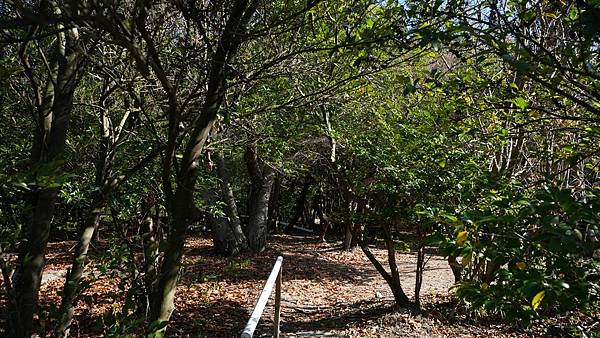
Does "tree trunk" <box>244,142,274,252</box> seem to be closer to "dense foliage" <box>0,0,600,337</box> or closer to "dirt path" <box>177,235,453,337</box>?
"dirt path" <box>177,235,453,337</box>

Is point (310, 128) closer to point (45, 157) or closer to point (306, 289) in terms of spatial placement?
point (306, 289)

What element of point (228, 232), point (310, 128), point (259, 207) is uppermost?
point (310, 128)

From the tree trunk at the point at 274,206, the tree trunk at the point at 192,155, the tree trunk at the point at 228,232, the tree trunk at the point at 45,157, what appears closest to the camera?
the tree trunk at the point at 192,155

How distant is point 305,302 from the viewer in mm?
7707

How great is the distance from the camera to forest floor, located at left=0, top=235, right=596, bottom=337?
20.1 ft

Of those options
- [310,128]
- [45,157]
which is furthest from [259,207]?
[45,157]

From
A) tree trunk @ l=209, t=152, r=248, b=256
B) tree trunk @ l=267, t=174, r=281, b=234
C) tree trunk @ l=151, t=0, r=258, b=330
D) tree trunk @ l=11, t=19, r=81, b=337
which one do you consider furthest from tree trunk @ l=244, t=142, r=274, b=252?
tree trunk @ l=151, t=0, r=258, b=330

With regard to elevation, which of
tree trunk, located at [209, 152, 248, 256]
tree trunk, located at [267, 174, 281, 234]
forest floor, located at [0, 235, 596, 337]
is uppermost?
tree trunk, located at [267, 174, 281, 234]

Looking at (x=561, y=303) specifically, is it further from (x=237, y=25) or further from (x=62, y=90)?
(x=62, y=90)

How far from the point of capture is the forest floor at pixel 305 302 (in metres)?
6.13

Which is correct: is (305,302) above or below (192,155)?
below

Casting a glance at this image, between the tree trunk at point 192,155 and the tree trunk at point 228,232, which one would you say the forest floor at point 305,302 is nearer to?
the tree trunk at point 228,232

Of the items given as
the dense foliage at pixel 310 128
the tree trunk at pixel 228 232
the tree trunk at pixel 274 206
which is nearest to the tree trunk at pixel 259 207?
the tree trunk at pixel 228 232

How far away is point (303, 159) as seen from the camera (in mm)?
9234
